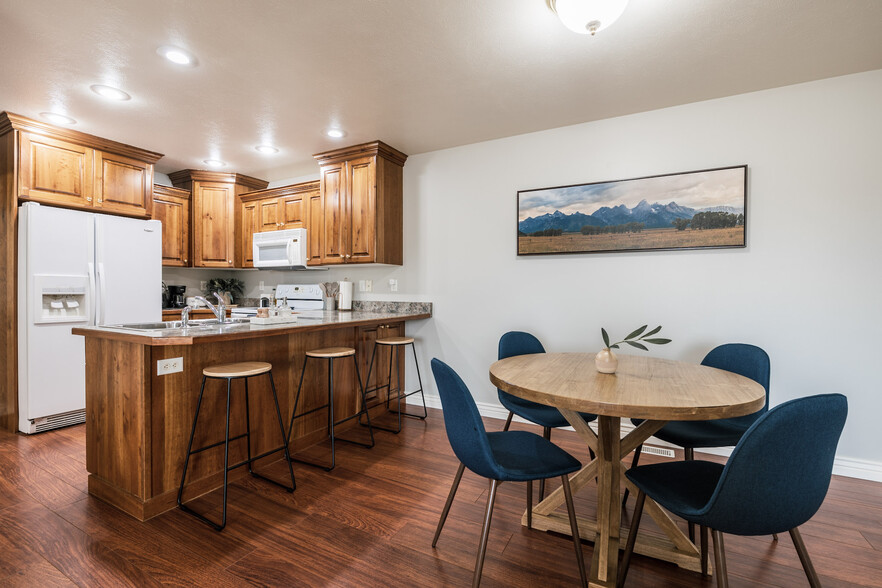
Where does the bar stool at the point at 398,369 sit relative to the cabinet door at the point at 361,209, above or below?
below

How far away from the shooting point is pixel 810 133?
8.60ft

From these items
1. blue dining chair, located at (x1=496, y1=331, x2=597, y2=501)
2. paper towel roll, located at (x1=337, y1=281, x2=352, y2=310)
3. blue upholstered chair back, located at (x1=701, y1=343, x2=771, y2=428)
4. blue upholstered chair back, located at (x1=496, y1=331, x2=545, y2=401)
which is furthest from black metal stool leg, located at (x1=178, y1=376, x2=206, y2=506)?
blue upholstered chair back, located at (x1=701, y1=343, x2=771, y2=428)

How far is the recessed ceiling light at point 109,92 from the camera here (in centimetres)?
271

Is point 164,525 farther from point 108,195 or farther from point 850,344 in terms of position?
point 850,344

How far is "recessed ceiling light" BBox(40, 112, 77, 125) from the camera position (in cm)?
310

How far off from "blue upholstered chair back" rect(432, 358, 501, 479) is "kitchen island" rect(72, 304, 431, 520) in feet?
4.14

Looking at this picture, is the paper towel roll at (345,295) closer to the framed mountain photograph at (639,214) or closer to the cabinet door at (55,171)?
the framed mountain photograph at (639,214)

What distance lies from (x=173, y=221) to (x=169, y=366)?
3.18 meters

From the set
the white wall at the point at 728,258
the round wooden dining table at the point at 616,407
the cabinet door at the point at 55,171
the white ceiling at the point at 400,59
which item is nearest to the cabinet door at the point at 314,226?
the white ceiling at the point at 400,59

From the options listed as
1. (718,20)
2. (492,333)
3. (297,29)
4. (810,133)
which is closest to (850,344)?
(810,133)

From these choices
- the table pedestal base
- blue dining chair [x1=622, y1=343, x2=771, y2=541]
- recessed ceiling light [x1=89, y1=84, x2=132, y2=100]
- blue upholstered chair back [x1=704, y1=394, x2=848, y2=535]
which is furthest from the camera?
recessed ceiling light [x1=89, y1=84, x2=132, y2=100]

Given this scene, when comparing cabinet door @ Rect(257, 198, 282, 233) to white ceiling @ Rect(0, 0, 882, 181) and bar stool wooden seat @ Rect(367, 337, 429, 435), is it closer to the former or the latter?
white ceiling @ Rect(0, 0, 882, 181)

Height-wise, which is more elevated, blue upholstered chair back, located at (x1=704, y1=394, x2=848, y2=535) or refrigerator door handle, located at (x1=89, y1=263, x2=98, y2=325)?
refrigerator door handle, located at (x1=89, y1=263, x2=98, y2=325)

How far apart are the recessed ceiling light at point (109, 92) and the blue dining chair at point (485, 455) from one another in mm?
2978
